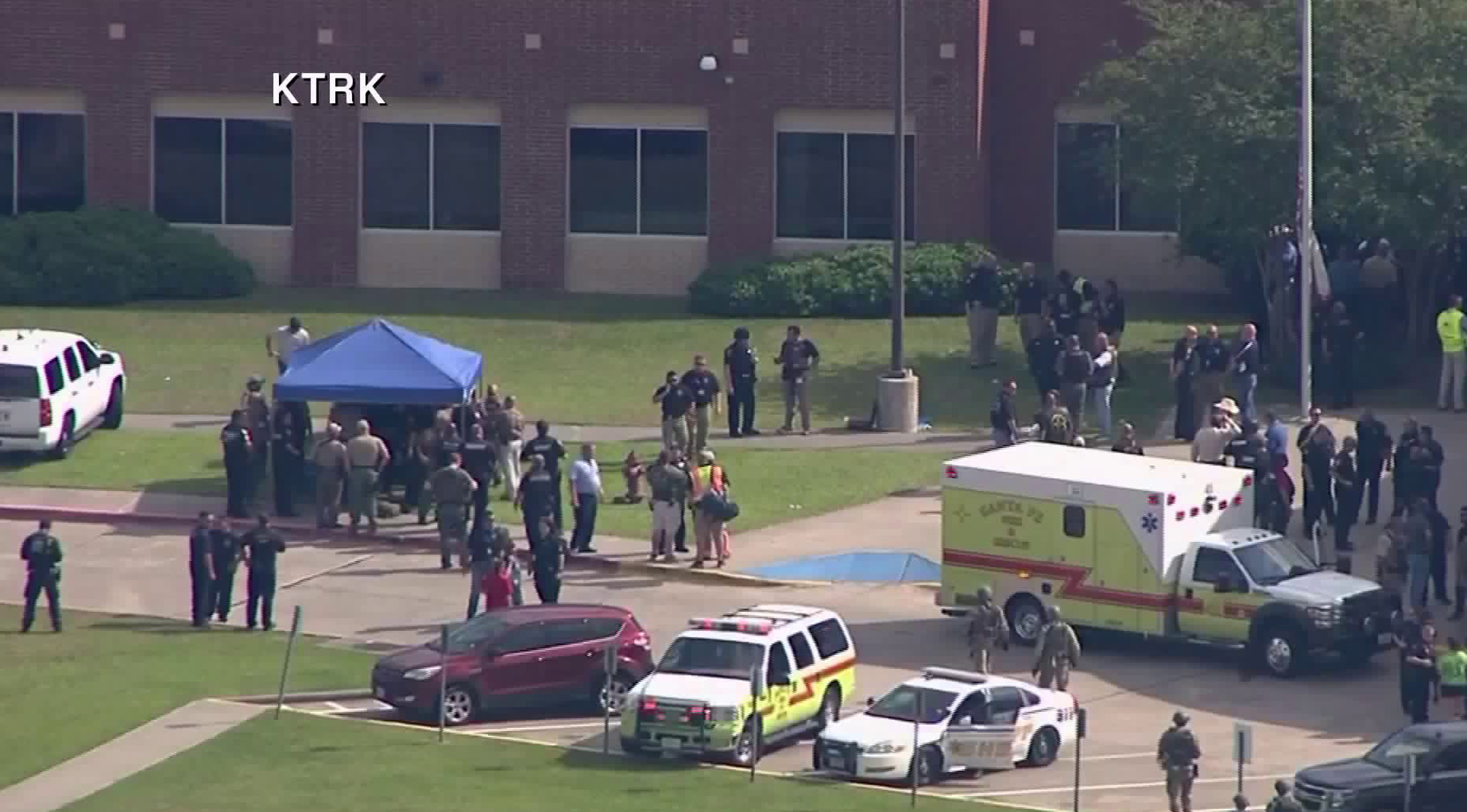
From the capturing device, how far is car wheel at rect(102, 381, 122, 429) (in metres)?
Answer: 42.4

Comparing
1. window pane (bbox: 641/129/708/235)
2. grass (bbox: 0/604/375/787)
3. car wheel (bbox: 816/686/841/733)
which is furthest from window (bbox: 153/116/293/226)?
car wheel (bbox: 816/686/841/733)

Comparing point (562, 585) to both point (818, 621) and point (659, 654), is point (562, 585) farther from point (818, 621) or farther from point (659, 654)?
point (818, 621)

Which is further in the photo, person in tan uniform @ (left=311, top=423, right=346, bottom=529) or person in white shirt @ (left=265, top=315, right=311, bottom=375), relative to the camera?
person in white shirt @ (left=265, top=315, right=311, bottom=375)

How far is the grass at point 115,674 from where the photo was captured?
2858 centimetres

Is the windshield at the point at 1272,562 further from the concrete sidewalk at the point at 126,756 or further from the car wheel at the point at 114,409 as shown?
the car wheel at the point at 114,409

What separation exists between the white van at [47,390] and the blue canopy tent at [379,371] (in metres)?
3.70

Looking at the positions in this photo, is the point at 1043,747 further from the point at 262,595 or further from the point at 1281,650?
the point at 262,595

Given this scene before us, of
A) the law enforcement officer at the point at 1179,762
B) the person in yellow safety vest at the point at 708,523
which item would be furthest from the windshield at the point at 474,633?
the law enforcement officer at the point at 1179,762

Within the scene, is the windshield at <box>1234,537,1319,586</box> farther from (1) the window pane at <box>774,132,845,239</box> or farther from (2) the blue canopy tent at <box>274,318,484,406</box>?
(1) the window pane at <box>774,132,845,239</box>

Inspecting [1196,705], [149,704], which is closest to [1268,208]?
[1196,705]

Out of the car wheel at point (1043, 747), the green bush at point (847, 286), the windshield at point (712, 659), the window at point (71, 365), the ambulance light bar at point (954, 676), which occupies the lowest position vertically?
the car wheel at point (1043, 747)

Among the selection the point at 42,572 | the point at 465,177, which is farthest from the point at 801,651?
the point at 465,177

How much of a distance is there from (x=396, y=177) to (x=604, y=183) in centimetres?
410

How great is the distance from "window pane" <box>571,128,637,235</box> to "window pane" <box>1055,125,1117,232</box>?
319 inches
